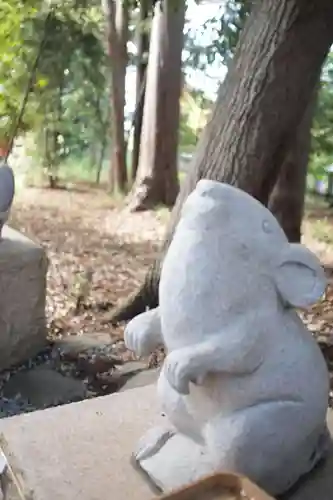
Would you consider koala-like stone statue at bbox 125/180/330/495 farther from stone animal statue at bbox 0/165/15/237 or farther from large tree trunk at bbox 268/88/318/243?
large tree trunk at bbox 268/88/318/243

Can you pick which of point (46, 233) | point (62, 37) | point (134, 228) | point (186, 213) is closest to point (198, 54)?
point (62, 37)

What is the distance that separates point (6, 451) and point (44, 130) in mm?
4479

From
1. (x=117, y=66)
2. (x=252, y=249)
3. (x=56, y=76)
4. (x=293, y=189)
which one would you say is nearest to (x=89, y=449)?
(x=252, y=249)

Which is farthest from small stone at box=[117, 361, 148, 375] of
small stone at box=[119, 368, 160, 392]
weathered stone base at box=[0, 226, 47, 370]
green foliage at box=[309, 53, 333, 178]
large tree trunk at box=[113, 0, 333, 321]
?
green foliage at box=[309, 53, 333, 178]

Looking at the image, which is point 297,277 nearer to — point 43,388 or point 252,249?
point 252,249

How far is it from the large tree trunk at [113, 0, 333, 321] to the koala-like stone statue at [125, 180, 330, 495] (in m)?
1.18

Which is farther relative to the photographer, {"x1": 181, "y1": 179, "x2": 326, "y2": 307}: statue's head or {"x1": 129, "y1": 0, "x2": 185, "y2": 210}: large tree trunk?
{"x1": 129, "y1": 0, "x2": 185, "y2": 210}: large tree trunk

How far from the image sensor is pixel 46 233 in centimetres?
441

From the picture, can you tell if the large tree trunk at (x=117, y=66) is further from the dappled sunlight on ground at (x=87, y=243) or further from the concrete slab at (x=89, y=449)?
the concrete slab at (x=89, y=449)

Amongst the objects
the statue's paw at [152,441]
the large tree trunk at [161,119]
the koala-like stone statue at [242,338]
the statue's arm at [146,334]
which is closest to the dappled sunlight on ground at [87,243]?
the large tree trunk at [161,119]

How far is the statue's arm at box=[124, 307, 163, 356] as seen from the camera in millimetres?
1282

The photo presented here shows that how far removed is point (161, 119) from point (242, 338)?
13.3 feet

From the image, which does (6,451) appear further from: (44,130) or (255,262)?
(44,130)

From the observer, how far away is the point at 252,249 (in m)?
1.17
